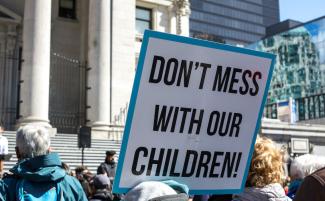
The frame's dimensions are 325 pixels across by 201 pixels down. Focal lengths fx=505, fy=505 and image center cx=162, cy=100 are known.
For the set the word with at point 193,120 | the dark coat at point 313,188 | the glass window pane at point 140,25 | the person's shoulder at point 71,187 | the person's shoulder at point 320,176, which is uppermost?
the glass window pane at point 140,25

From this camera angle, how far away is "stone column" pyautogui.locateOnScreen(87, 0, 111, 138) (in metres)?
23.4

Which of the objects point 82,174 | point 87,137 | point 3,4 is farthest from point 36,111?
point 82,174

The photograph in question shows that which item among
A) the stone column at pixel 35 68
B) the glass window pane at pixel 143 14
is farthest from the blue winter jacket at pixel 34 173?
the glass window pane at pixel 143 14

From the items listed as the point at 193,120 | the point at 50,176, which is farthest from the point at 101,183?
the point at 193,120

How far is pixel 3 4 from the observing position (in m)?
25.6

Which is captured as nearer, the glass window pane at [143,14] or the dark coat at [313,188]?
the dark coat at [313,188]

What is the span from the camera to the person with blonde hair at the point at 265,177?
3639mm

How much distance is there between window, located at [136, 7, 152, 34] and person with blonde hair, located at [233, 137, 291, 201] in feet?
83.6

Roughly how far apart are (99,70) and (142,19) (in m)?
6.83

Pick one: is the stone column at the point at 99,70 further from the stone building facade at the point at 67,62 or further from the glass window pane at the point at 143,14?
the glass window pane at the point at 143,14

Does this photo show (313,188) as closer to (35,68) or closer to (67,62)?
(35,68)

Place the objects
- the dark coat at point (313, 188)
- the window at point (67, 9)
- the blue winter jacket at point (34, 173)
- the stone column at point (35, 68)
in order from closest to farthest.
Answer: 1. the dark coat at point (313, 188)
2. the blue winter jacket at point (34, 173)
3. the stone column at point (35, 68)
4. the window at point (67, 9)

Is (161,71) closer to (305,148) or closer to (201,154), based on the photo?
(201,154)

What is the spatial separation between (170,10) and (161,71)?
1071 inches
